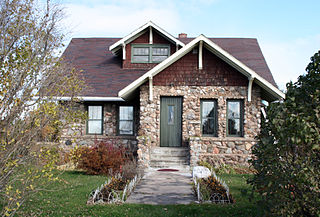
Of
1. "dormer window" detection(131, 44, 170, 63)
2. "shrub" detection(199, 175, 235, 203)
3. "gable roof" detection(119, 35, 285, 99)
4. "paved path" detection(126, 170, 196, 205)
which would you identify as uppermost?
"dormer window" detection(131, 44, 170, 63)

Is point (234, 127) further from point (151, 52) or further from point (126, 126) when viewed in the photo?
point (151, 52)

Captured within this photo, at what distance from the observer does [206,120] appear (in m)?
14.1

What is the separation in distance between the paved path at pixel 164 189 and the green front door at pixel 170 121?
258cm

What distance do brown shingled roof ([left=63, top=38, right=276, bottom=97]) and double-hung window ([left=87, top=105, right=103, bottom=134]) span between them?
2.98ft

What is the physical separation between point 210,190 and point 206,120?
6.40 m

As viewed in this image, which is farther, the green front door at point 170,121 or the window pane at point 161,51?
the window pane at point 161,51

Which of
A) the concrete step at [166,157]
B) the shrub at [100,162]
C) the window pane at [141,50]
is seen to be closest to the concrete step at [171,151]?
the concrete step at [166,157]

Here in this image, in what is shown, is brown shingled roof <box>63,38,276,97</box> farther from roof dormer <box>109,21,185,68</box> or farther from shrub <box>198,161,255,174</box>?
shrub <box>198,161,255,174</box>

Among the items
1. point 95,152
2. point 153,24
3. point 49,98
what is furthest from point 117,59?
point 49,98

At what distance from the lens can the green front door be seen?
13.9m

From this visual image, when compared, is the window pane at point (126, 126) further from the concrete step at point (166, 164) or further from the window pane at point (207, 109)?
the window pane at point (207, 109)

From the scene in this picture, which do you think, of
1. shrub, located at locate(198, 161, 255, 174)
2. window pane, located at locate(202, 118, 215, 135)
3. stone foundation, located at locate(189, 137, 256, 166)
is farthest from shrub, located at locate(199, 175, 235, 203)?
window pane, located at locate(202, 118, 215, 135)

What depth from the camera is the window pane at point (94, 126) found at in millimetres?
15656

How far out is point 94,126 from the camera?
1571 centimetres
